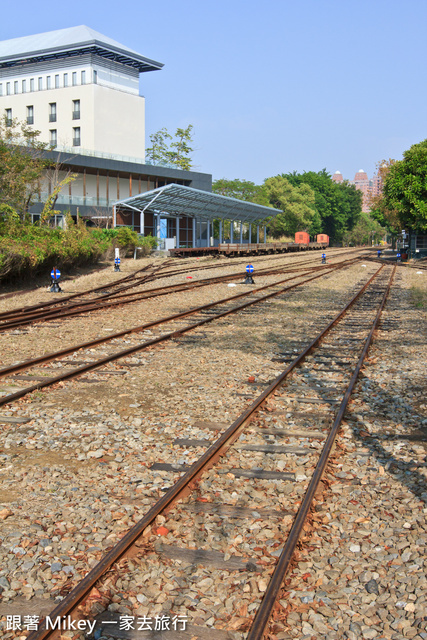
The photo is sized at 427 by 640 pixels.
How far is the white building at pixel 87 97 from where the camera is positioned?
61.6 meters

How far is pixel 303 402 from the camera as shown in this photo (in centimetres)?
788

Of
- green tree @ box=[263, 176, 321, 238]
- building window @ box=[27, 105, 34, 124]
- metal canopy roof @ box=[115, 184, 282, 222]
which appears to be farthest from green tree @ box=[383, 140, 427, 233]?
green tree @ box=[263, 176, 321, 238]

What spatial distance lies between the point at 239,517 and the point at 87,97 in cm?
6434

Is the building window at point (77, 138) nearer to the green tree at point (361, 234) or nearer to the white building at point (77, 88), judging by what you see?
the white building at point (77, 88)

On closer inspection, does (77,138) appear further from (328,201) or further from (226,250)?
(328,201)

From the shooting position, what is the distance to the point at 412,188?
5012cm

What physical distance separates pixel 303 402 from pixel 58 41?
67809 mm

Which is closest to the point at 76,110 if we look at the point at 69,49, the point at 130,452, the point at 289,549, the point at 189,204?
the point at 69,49

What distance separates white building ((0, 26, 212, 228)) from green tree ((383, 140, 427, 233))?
944 inches

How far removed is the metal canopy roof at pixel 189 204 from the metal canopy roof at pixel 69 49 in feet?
64.2

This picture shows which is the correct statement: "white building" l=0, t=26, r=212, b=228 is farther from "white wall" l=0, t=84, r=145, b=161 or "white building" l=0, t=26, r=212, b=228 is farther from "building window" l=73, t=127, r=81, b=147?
"building window" l=73, t=127, r=81, b=147

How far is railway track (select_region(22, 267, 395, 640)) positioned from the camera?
3.61 m

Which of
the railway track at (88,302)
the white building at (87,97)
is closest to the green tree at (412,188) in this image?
the white building at (87,97)

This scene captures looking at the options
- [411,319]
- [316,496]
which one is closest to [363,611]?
[316,496]
